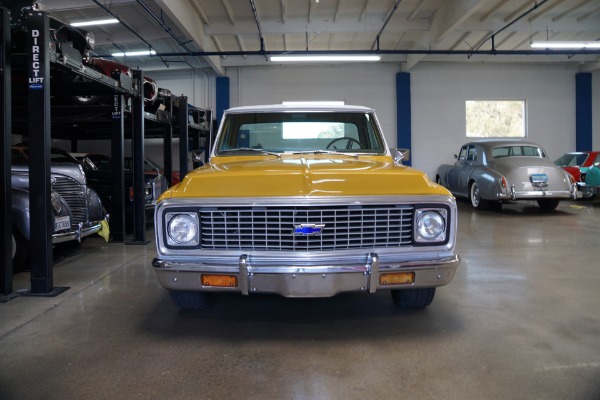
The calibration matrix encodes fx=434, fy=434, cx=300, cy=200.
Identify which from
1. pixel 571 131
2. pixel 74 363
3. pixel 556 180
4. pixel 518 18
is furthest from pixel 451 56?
pixel 74 363

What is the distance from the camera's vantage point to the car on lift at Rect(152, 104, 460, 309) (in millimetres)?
2475

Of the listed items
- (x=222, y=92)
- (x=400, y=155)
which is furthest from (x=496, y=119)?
(x=400, y=155)

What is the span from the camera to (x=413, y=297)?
327 cm

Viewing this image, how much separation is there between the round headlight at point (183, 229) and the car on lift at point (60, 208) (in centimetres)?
246

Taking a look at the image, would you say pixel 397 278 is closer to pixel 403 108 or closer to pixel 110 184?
pixel 110 184

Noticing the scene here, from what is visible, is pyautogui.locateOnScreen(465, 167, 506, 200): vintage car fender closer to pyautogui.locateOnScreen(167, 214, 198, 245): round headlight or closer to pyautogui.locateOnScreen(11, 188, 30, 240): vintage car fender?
pyautogui.locateOnScreen(167, 214, 198, 245): round headlight

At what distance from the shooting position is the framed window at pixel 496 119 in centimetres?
1559

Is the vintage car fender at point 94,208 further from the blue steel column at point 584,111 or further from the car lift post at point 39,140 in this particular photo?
the blue steel column at point 584,111

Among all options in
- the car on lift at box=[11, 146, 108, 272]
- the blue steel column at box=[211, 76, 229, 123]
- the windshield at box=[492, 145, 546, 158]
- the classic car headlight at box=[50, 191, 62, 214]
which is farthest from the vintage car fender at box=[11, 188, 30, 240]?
the blue steel column at box=[211, 76, 229, 123]

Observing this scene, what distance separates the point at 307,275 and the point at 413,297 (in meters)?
1.21

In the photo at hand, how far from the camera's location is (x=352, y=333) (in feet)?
9.61

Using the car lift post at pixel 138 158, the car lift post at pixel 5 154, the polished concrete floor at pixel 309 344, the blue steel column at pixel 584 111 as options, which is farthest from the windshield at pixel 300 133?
the blue steel column at pixel 584 111

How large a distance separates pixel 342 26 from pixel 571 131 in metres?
9.73

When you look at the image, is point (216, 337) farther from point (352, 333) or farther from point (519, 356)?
point (519, 356)
